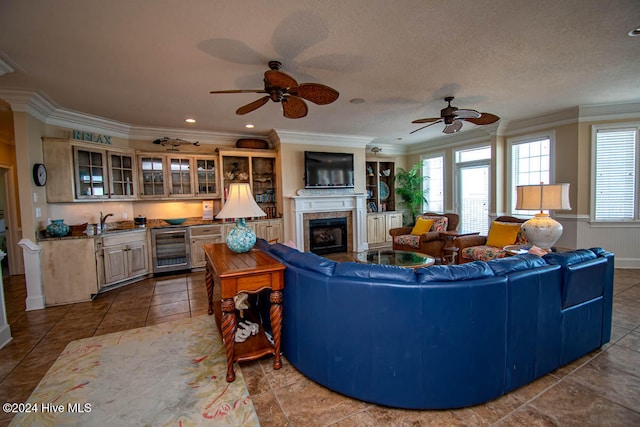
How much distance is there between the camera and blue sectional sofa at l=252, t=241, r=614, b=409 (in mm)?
1599

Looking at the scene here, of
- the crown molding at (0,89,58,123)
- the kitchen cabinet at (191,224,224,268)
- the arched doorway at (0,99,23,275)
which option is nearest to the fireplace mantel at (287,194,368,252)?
the kitchen cabinet at (191,224,224,268)

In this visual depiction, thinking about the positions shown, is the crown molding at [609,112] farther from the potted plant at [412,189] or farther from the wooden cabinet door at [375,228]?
the wooden cabinet door at [375,228]

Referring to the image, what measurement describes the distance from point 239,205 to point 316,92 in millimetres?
1262

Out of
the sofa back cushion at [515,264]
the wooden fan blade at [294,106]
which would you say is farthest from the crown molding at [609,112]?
the wooden fan blade at [294,106]

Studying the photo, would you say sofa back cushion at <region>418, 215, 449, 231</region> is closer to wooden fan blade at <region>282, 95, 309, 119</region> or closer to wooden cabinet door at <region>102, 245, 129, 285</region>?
wooden fan blade at <region>282, 95, 309, 119</region>

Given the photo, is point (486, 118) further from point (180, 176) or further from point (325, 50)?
point (180, 176)

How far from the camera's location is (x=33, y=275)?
11.4ft

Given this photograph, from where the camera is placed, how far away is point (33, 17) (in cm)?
205

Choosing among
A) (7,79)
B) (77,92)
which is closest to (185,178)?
(77,92)

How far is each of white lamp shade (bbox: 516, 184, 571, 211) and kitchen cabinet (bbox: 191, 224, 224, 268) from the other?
465cm

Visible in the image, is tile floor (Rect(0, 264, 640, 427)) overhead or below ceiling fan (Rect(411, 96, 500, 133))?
below

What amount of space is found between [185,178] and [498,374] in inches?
213

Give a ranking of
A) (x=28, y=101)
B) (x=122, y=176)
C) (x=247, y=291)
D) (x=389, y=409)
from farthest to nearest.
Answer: (x=122, y=176) < (x=28, y=101) < (x=247, y=291) < (x=389, y=409)

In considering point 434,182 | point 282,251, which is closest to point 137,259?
point 282,251
